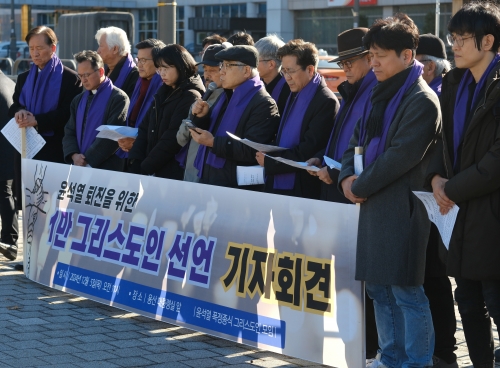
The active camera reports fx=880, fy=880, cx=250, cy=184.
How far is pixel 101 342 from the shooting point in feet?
18.5

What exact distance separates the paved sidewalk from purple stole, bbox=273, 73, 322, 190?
44.3 inches

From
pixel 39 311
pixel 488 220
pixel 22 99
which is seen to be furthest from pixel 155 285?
pixel 22 99

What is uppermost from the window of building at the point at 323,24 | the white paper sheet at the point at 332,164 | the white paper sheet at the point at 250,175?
the window of building at the point at 323,24

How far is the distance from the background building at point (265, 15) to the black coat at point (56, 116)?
32703 millimetres

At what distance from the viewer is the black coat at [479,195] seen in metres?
4.18

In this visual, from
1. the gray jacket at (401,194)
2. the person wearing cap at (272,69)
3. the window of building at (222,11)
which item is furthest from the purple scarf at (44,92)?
the window of building at (222,11)

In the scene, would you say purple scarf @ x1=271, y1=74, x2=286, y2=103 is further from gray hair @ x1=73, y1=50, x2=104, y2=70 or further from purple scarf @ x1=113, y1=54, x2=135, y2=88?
purple scarf @ x1=113, y1=54, x2=135, y2=88

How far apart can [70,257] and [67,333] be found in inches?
42.2

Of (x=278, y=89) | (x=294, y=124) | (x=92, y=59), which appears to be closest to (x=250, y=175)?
(x=294, y=124)

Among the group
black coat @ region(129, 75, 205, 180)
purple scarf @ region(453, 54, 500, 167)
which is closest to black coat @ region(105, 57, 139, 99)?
black coat @ region(129, 75, 205, 180)

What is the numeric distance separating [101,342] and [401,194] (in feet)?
7.42

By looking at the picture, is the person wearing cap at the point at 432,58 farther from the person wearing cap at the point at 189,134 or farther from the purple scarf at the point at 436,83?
the person wearing cap at the point at 189,134

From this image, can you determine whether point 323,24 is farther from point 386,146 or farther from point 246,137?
point 386,146

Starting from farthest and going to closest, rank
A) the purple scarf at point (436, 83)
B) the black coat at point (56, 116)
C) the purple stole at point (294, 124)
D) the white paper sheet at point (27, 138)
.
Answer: the black coat at point (56, 116) → the white paper sheet at point (27, 138) → the purple stole at point (294, 124) → the purple scarf at point (436, 83)
